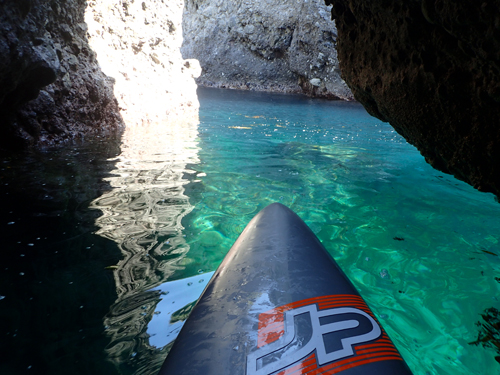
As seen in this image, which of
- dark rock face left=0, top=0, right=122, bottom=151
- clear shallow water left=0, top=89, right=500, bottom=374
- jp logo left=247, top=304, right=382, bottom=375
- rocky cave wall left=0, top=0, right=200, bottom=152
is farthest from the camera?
rocky cave wall left=0, top=0, right=200, bottom=152

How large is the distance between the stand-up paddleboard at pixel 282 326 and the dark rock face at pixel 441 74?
137 cm

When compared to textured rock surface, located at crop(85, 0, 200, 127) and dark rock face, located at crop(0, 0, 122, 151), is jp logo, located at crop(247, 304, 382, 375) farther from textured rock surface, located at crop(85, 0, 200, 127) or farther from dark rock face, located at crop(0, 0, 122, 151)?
textured rock surface, located at crop(85, 0, 200, 127)

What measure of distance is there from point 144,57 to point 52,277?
8.01 meters

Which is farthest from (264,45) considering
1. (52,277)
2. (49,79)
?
(52,277)

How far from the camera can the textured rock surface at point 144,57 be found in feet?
24.9

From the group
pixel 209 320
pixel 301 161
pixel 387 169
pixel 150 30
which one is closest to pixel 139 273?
pixel 209 320

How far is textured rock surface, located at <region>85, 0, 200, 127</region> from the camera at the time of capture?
7.59 metres

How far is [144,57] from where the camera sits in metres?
8.95

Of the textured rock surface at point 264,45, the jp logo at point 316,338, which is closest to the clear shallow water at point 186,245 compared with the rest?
the jp logo at point 316,338

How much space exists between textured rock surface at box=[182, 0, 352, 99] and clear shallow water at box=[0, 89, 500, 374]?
63.8 ft

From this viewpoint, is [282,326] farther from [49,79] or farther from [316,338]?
[49,79]

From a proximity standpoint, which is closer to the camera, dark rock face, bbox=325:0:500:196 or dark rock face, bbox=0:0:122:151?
dark rock face, bbox=325:0:500:196

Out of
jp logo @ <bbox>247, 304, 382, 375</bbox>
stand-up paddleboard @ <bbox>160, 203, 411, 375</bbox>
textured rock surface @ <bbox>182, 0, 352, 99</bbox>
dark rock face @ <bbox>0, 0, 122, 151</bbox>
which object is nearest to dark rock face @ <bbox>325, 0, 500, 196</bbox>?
stand-up paddleboard @ <bbox>160, 203, 411, 375</bbox>

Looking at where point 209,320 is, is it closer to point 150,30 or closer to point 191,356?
point 191,356
